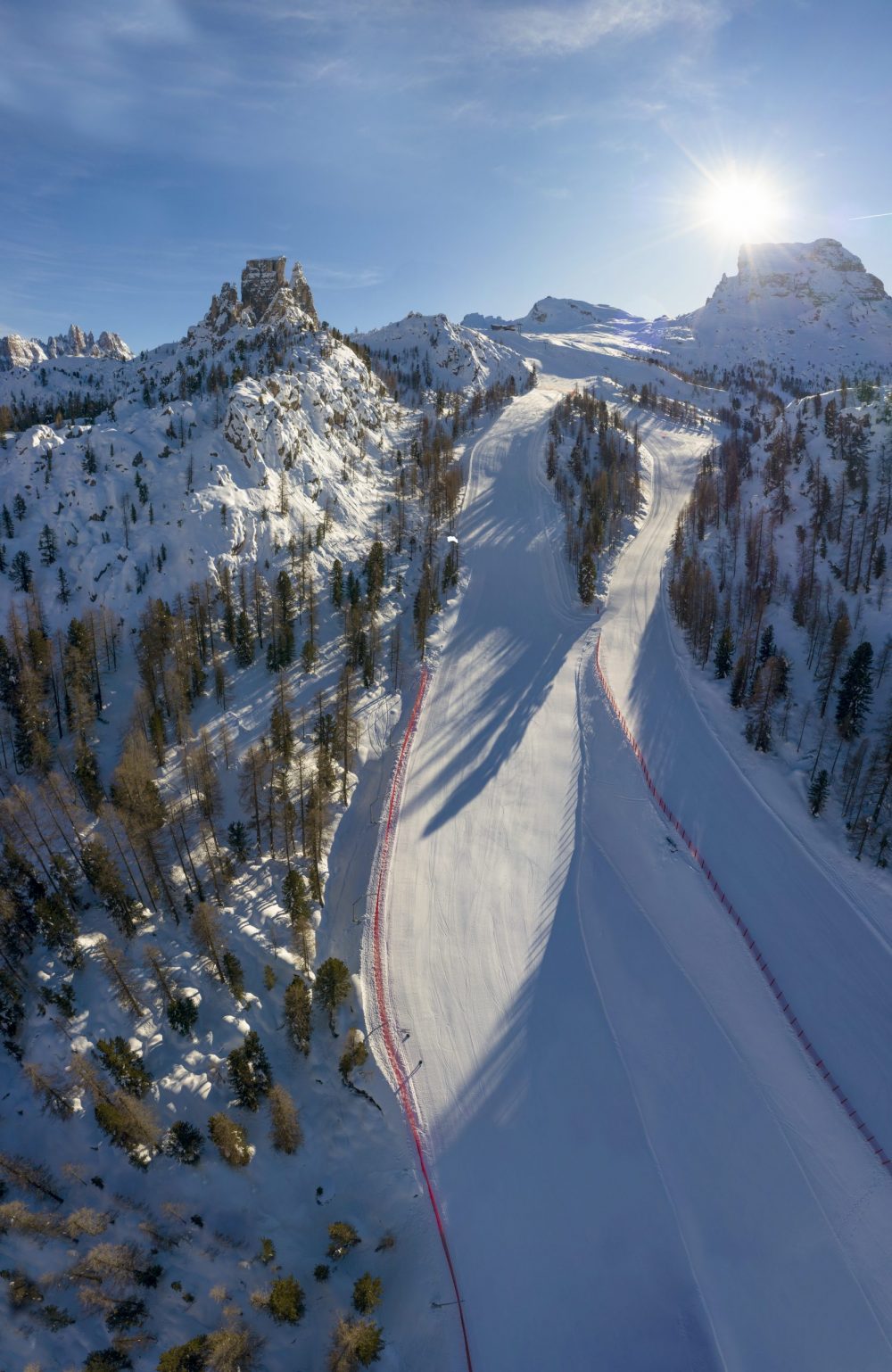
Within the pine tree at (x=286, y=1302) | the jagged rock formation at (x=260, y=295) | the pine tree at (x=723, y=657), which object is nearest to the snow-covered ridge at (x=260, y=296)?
the jagged rock formation at (x=260, y=295)

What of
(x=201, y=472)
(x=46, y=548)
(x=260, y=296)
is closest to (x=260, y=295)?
(x=260, y=296)

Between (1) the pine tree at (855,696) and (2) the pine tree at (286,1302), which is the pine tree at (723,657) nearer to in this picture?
(1) the pine tree at (855,696)

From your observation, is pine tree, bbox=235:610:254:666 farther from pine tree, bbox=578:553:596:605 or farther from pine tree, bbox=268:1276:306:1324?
pine tree, bbox=268:1276:306:1324

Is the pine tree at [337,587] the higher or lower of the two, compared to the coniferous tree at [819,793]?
higher

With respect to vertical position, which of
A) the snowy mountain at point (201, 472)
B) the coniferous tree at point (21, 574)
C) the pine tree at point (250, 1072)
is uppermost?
the snowy mountain at point (201, 472)

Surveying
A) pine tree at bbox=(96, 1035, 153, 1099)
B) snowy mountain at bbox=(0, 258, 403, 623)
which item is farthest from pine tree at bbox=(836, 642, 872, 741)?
snowy mountain at bbox=(0, 258, 403, 623)
